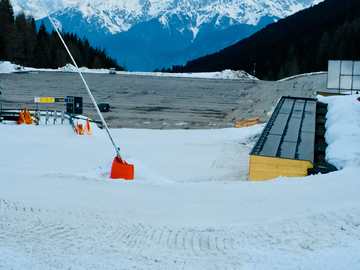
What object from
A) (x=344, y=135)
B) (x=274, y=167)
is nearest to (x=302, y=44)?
(x=344, y=135)

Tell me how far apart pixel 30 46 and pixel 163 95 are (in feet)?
205

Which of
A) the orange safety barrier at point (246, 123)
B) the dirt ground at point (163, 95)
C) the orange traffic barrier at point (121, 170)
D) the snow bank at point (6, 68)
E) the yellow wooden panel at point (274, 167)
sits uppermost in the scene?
the snow bank at point (6, 68)

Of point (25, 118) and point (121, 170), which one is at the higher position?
point (25, 118)

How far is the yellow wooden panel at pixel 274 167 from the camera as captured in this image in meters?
11.1

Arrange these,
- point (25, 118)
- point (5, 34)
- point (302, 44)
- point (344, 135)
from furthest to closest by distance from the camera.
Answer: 1. point (302, 44)
2. point (5, 34)
3. point (25, 118)
4. point (344, 135)

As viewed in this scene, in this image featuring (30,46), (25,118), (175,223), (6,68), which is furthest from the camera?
(30,46)

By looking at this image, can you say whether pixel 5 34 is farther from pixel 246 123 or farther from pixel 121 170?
pixel 121 170

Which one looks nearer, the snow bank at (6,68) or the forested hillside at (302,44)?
the snow bank at (6,68)

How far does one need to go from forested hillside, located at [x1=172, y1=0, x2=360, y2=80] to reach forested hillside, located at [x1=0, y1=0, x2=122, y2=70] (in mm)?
51806

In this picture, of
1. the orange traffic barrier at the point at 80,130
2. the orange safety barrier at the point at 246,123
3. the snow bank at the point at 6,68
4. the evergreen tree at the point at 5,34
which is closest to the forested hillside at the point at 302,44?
the orange safety barrier at the point at 246,123

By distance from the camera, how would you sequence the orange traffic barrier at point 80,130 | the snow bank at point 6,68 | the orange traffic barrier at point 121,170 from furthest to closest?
the snow bank at point 6,68 → the orange traffic barrier at point 80,130 → the orange traffic barrier at point 121,170

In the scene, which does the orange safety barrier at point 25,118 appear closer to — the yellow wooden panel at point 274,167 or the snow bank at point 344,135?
the yellow wooden panel at point 274,167

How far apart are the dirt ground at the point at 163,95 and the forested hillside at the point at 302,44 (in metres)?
42.5

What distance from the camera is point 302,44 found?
11556 cm
